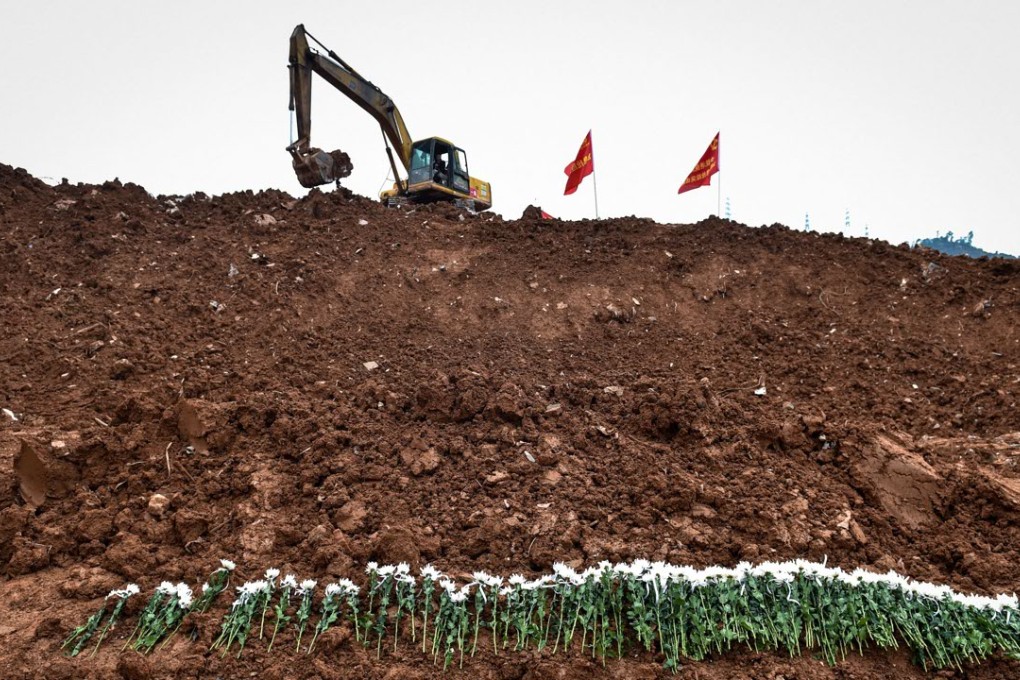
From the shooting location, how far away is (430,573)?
10.7ft

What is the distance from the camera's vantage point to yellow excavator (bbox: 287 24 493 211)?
32.7 ft

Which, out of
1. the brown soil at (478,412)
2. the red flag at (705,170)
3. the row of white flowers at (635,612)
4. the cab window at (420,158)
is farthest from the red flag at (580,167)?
the row of white flowers at (635,612)

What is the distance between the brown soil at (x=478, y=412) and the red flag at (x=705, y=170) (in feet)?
10.9

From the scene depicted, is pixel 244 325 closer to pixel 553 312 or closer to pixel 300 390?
pixel 300 390

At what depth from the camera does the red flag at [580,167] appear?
11977 millimetres

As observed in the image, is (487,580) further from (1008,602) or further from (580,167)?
(580,167)

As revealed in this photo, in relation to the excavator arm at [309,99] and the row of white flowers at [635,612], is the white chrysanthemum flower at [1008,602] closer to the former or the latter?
the row of white flowers at [635,612]

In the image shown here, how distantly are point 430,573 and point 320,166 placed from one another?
317 inches

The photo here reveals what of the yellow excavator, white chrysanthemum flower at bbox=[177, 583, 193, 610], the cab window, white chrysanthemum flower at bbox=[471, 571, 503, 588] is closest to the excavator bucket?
the yellow excavator

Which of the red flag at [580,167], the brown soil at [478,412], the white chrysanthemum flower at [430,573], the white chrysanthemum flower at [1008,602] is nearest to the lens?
the white chrysanthemum flower at [1008,602]

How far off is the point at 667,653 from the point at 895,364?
14.2 feet

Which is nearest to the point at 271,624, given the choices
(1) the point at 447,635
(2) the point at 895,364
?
(1) the point at 447,635

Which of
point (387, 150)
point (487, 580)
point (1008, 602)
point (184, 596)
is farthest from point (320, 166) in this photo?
point (1008, 602)

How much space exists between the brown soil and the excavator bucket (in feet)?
5.83
